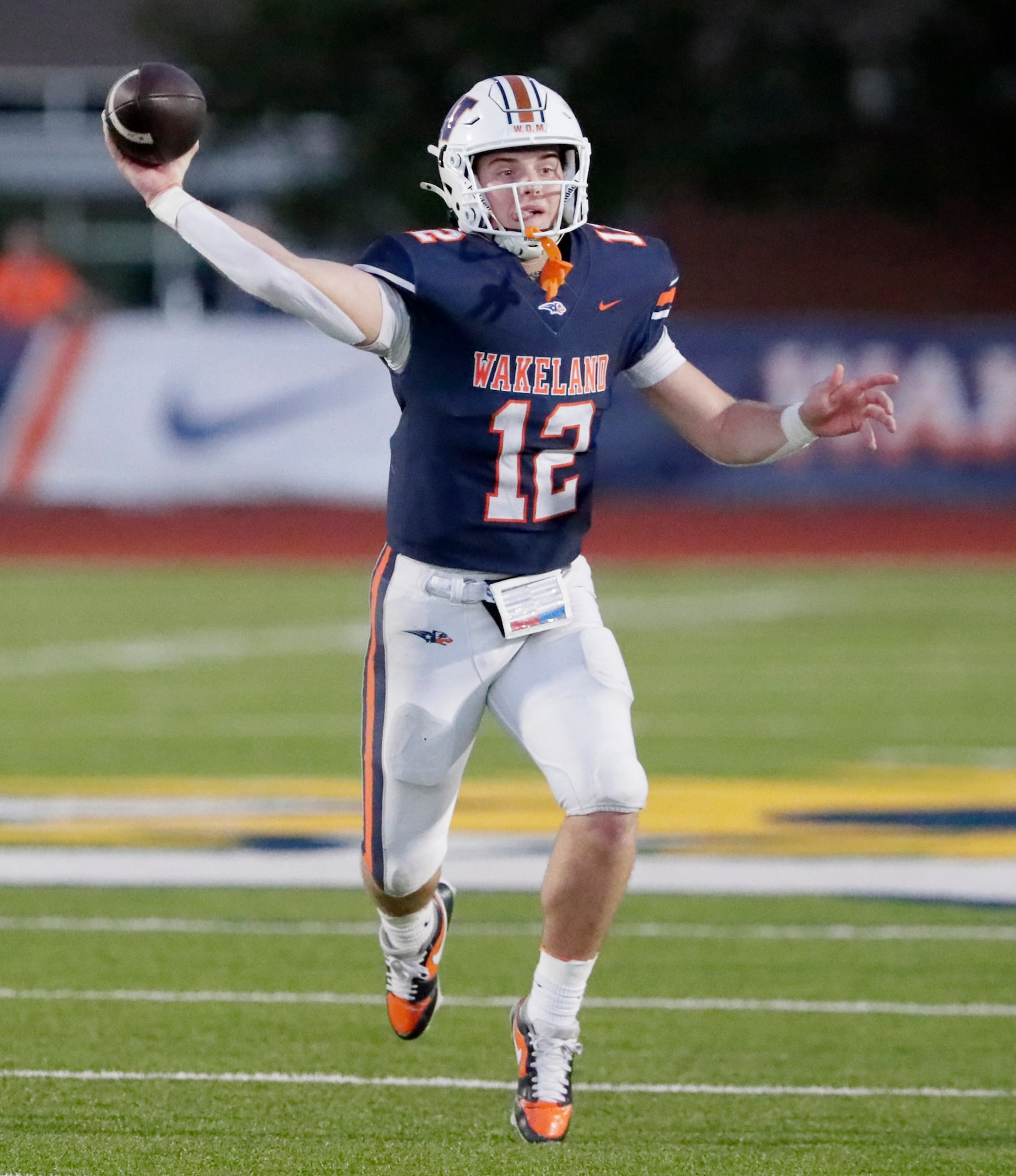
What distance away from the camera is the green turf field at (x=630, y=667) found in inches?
382

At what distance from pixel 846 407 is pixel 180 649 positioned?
343 inches

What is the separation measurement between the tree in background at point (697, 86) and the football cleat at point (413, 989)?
21269mm

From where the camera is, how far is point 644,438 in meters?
20.5

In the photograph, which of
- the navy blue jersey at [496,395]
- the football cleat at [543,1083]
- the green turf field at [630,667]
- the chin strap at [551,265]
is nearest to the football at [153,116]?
the navy blue jersey at [496,395]

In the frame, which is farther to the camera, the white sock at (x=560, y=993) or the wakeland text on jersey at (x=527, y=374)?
the wakeland text on jersey at (x=527, y=374)

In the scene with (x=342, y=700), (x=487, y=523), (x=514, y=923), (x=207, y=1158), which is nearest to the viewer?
(x=207, y=1158)

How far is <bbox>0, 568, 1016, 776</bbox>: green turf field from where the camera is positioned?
9703 mm

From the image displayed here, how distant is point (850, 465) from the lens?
800 inches

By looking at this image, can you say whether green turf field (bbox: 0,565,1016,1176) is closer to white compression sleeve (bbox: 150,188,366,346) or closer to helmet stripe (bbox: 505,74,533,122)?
white compression sleeve (bbox: 150,188,366,346)

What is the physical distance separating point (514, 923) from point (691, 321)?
14.8 metres

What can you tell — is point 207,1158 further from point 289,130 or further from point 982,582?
point 289,130

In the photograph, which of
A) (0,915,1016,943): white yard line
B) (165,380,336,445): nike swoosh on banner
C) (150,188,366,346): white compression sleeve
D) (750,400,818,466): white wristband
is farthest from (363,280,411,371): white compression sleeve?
(165,380,336,445): nike swoosh on banner

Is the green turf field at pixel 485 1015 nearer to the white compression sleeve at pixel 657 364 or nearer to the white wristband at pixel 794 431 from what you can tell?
the white wristband at pixel 794 431

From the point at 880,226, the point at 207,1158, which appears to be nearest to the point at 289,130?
the point at 880,226
